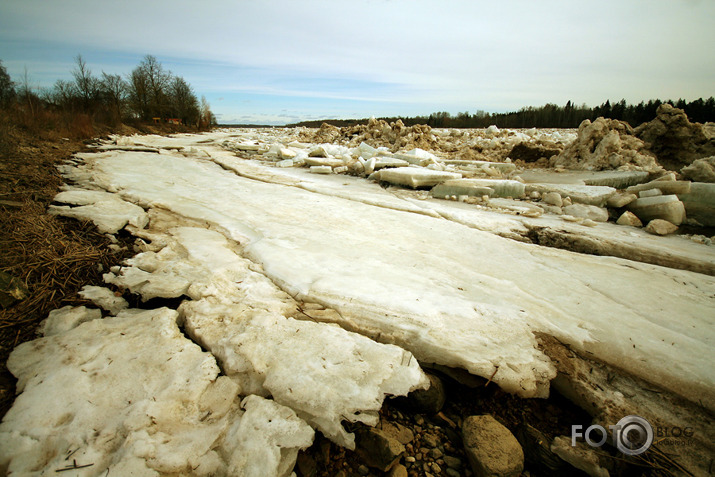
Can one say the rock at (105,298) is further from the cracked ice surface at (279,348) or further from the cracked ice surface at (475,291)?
the cracked ice surface at (475,291)

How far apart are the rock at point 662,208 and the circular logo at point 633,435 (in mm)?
4361

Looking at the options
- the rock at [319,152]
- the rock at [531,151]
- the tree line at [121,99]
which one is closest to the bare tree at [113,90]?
the tree line at [121,99]

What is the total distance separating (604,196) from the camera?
5129mm

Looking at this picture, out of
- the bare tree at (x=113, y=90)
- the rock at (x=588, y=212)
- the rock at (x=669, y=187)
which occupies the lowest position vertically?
the rock at (x=588, y=212)

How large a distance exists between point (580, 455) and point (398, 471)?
85 cm

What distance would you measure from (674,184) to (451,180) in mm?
3451

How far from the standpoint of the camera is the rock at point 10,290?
1711mm

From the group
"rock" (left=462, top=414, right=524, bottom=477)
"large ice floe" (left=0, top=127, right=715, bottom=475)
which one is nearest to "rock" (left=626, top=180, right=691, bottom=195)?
"large ice floe" (left=0, top=127, right=715, bottom=475)

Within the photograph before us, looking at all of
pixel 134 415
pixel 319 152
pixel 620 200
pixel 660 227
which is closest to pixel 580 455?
pixel 134 415

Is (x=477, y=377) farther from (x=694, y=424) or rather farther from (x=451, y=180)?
(x=451, y=180)

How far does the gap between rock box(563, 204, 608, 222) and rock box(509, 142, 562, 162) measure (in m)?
6.19

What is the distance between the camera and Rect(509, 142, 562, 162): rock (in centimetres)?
1011

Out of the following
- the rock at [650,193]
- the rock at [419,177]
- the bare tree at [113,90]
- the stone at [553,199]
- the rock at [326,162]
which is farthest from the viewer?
the bare tree at [113,90]

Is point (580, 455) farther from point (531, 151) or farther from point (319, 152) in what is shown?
point (531, 151)
